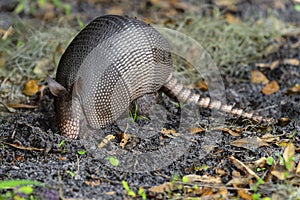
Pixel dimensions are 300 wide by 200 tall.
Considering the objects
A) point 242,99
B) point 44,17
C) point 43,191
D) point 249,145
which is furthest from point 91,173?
point 44,17

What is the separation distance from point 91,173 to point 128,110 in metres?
1.20

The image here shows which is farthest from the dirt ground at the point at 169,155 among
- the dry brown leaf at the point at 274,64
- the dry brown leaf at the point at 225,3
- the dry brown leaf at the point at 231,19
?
the dry brown leaf at the point at 225,3

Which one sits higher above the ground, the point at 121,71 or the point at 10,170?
the point at 121,71

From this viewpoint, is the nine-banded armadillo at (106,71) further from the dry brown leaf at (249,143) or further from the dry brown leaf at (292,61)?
the dry brown leaf at (292,61)

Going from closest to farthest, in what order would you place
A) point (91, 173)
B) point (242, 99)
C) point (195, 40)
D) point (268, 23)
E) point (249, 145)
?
point (91, 173), point (249, 145), point (242, 99), point (195, 40), point (268, 23)

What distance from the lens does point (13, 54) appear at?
259 inches

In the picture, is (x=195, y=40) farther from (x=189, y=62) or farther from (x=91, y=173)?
(x=91, y=173)

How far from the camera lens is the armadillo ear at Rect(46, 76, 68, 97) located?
4383mm

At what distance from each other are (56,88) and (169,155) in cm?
114

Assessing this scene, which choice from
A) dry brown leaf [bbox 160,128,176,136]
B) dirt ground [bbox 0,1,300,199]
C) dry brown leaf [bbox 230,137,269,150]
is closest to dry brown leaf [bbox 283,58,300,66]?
dirt ground [bbox 0,1,300,199]

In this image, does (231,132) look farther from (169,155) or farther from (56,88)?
(56,88)

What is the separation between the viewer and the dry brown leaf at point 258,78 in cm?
643

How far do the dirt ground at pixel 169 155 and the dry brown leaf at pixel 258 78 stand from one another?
13.4 inches

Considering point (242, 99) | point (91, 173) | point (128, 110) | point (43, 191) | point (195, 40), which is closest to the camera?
point (43, 191)
